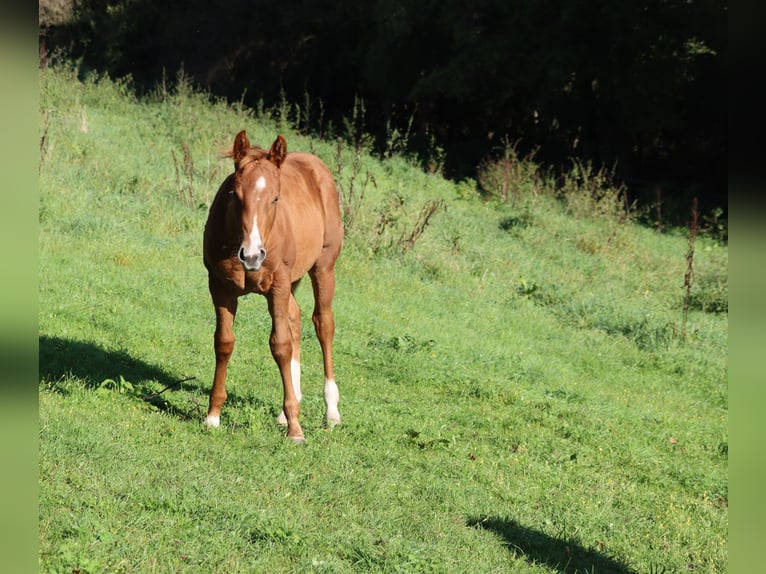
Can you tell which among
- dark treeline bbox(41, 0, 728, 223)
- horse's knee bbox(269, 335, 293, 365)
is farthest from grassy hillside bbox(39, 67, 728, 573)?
dark treeline bbox(41, 0, 728, 223)

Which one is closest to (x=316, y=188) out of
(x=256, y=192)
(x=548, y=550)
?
(x=256, y=192)

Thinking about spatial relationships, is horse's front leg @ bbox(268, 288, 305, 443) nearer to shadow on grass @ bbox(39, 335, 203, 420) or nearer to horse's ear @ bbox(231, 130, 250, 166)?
shadow on grass @ bbox(39, 335, 203, 420)

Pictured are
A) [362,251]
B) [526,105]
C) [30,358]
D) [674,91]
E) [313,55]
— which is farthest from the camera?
[313,55]

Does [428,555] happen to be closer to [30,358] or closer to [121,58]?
[30,358]

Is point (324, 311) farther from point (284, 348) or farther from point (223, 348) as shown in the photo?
point (223, 348)

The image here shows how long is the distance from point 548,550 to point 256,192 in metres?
3.11

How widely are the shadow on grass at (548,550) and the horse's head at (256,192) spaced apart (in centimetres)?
235

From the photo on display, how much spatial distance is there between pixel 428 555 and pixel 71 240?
8009 millimetres

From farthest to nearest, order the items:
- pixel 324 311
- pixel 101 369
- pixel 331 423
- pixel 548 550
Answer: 1. pixel 324 311
2. pixel 101 369
3. pixel 331 423
4. pixel 548 550

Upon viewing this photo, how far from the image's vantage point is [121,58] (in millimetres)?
31547

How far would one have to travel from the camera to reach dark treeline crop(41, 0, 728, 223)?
22.8 metres

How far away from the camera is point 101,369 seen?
7281 mm

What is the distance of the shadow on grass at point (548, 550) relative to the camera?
203 inches

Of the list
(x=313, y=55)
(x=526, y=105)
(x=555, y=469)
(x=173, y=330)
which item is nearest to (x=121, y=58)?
(x=313, y=55)
